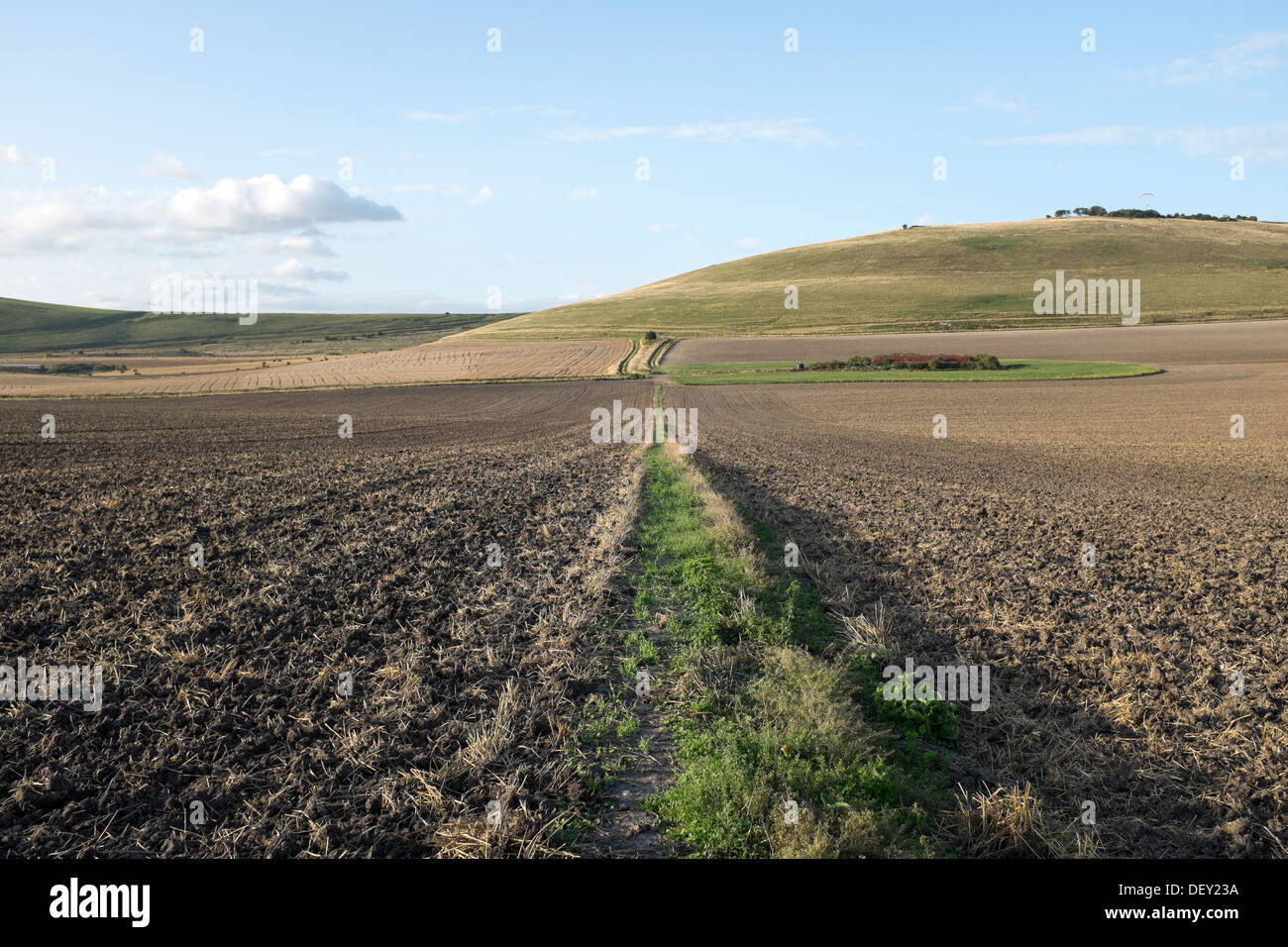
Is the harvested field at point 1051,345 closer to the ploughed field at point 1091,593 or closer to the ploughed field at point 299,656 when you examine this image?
the ploughed field at point 1091,593

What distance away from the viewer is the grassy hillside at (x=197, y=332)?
460 feet

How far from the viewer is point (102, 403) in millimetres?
49469

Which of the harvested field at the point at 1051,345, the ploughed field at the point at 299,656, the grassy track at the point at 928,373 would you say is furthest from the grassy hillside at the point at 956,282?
the ploughed field at the point at 299,656

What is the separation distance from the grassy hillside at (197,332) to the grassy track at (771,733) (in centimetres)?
12989

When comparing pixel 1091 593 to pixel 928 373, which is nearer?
pixel 1091 593

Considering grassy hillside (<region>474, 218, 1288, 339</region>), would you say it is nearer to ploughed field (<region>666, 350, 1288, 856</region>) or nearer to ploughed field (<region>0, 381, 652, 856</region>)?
ploughed field (<region>666, 350, 1288, 856</region>)

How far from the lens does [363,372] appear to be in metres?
73.1

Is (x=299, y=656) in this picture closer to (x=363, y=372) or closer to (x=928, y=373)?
(x=928, y=373)

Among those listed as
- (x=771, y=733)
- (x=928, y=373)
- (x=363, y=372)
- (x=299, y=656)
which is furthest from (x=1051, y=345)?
(x=299, y=656)

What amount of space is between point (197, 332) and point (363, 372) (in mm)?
120013

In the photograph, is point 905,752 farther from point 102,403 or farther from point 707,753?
point 102,403

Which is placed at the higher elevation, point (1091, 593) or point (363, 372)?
point (363, 372)

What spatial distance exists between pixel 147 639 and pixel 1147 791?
403 inches

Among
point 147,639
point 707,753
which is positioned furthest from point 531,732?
point 147,639
